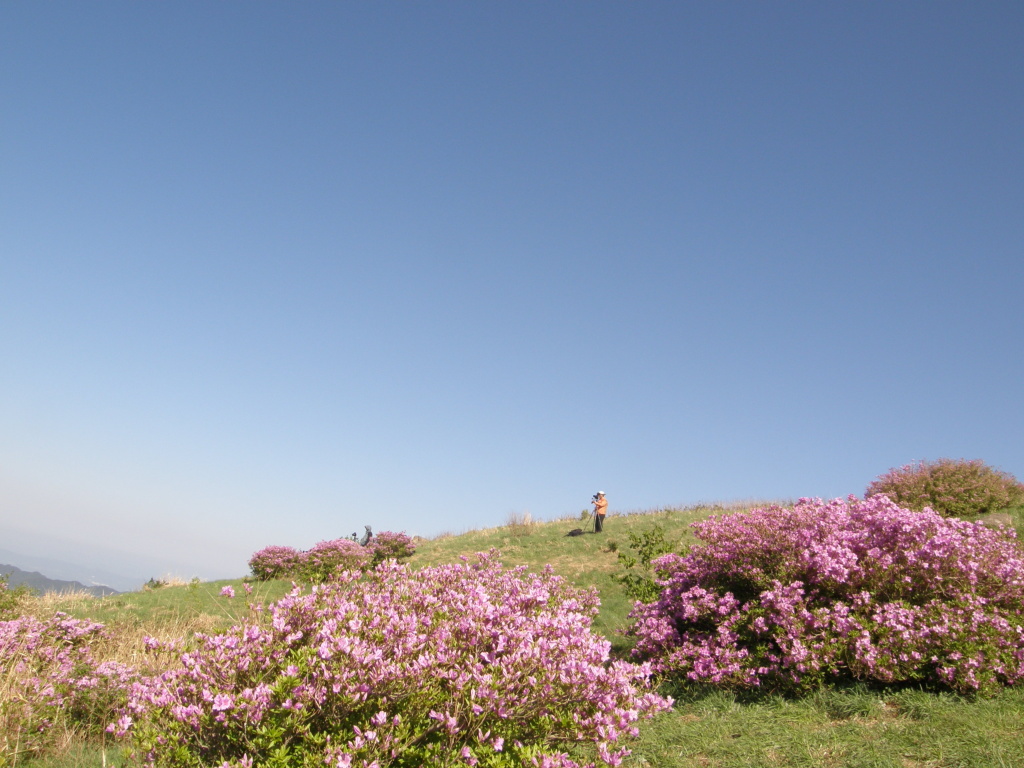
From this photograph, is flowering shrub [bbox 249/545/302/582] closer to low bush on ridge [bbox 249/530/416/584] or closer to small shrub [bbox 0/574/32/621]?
low bush on ridge [bbox 249/530/416/584]

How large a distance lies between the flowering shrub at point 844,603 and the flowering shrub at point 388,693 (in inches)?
146

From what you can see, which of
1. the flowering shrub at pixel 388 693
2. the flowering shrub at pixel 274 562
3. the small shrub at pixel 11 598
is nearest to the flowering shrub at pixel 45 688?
the small shrub at pixel 11 598

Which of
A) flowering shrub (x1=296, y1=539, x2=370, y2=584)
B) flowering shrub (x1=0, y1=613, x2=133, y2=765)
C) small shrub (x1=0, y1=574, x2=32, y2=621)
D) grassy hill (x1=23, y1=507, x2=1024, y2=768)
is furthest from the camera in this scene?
flowering shrub (x1=296, y1=539, x2=370, y2=584)

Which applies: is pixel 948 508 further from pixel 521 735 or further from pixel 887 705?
pixel 521 735

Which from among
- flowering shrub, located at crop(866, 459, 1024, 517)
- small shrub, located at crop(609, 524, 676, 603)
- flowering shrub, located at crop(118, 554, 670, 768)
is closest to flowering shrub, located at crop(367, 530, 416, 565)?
small shrub, located at crop(609, 524, 676, 603)

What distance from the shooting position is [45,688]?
777cm

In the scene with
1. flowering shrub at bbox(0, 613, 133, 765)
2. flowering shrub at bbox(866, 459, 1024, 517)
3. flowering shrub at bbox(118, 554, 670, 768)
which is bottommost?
flowering shrub at bbox(0, 613, 133, 765)

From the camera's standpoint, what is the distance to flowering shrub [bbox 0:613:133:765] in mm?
7082

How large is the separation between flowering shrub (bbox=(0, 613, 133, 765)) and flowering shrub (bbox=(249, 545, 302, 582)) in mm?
11991

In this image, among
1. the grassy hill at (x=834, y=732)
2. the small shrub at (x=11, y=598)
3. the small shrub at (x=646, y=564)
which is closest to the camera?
the grassy hill at (x=834, y=732)

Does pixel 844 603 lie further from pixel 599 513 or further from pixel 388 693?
pixel 599 513

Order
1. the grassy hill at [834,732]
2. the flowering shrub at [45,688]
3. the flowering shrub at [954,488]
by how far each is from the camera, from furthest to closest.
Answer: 1. the flowering shrub at [954,488]
2. the flowering shrub at [45,688]
3. the grassy hill at [834,732]

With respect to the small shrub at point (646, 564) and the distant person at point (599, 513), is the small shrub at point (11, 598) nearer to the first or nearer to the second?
Result: the small shrub at point (646, 564)

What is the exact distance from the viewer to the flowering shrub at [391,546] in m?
25.8
